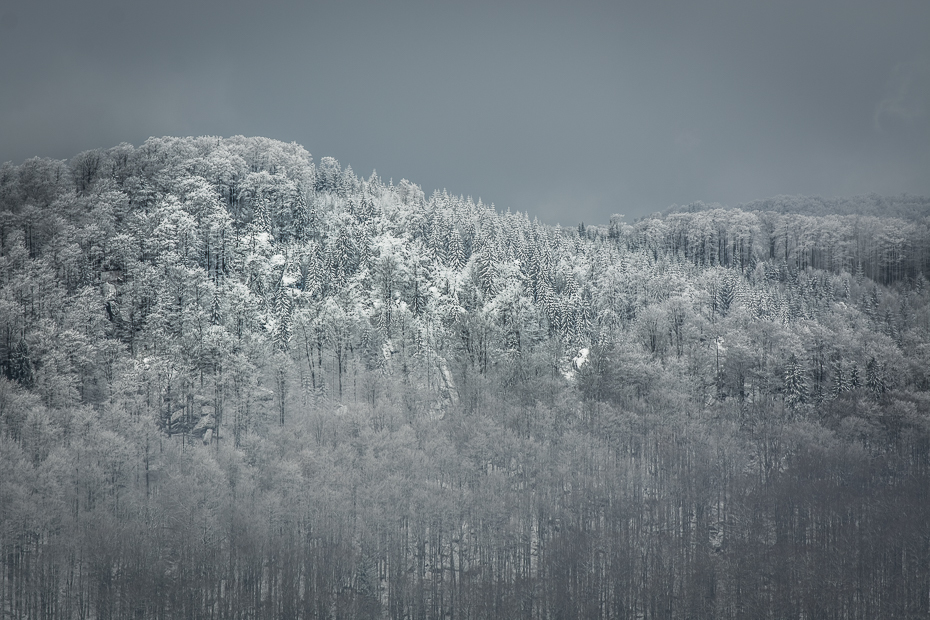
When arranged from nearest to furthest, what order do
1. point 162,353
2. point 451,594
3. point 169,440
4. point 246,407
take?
point 451,594, point 169,440, point 246,407, point 162,353

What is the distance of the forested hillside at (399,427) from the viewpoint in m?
73.7

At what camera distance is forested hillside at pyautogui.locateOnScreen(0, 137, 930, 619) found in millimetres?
73688

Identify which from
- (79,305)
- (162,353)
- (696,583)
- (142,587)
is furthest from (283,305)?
(696,583)

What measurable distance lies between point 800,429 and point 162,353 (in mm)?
91701

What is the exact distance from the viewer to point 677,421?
99.4 m

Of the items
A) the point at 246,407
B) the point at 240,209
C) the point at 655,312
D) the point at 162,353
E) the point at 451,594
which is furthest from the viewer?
the point at 240,209

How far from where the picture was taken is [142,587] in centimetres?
6606

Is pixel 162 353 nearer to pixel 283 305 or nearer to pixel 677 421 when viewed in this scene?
pixel 283 305

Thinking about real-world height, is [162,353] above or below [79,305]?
below

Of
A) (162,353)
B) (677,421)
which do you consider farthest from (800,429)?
(162,353)

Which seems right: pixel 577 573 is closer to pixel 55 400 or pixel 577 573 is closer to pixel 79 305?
pixel 55 400

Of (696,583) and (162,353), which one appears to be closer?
(696,583)

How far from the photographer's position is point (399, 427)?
94.1m

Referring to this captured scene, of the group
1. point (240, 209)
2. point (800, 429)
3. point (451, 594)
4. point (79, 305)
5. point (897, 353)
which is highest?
point (240, 209)
